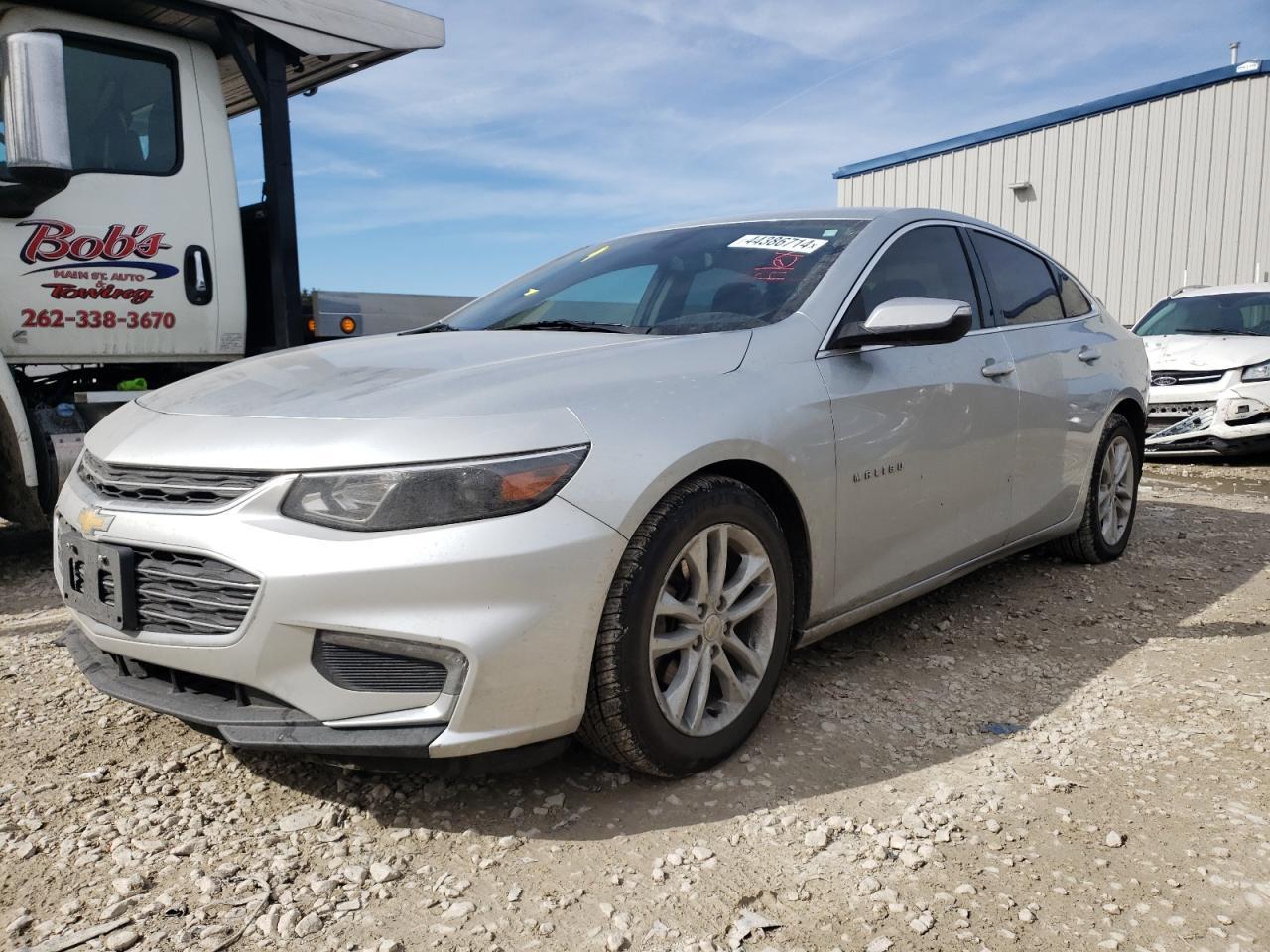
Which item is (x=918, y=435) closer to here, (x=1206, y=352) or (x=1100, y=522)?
(x=1100, y=522)

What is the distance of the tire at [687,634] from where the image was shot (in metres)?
2.23

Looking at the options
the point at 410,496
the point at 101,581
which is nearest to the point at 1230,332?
the point at 410,496

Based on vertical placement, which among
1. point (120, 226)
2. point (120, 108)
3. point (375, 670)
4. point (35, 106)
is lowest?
point (375, 670)

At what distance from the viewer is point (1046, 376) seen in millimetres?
3846

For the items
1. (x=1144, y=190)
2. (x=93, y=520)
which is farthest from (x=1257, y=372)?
(x=93, y=520)

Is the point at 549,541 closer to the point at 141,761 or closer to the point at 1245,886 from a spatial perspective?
the point at 141,761

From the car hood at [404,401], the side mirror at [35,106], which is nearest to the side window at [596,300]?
the car hood at [404,401]

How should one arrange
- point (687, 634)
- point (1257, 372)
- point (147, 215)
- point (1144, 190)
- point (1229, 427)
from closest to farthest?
1. point (687, 634)
2. point (147, 215)
3. point (1229, 427)
4. point (1257, 372)
5. point (1144, 190)

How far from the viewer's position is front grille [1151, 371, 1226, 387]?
27.6 feet

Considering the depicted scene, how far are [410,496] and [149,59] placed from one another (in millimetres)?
3661

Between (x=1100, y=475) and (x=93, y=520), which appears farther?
(x=1100, y=475)

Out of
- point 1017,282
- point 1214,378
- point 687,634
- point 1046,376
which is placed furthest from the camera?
point 1214,378

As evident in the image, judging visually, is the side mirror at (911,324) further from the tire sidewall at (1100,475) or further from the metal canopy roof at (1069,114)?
the metal canopy roof at (1069,114)

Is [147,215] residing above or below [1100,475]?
above
